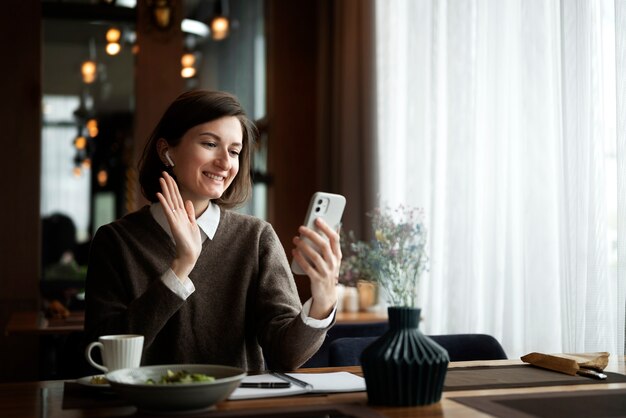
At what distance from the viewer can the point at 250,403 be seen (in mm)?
1485

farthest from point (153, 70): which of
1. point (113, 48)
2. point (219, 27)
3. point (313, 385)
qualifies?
point (313, 385)

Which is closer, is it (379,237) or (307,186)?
(379,237)

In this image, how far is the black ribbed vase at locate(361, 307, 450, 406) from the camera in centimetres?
143

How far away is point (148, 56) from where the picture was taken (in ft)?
19.1

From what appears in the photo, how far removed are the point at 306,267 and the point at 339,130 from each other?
3.84m

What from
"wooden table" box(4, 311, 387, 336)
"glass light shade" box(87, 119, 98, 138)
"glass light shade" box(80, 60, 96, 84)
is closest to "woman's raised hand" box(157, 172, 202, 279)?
"wooden table" box(4, 311, 387, 336)

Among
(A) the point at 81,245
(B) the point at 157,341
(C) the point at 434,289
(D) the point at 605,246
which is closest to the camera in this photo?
(B) the point at 157,341

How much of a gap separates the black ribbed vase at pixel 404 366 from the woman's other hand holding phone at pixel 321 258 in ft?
0.70

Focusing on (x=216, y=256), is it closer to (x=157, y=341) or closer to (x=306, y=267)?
(x=157, y=341)

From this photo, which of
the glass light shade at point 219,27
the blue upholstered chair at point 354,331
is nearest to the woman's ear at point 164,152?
the blue upholstered chair at point 354,331

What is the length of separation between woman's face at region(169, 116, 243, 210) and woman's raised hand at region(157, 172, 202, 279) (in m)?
0.22

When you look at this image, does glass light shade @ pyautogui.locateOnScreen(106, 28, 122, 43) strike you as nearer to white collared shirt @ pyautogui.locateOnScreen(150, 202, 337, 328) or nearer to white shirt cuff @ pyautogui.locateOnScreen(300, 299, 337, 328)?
white collared shirt @ pyautogui.locateOnScreen(150, 202, 337, 328)

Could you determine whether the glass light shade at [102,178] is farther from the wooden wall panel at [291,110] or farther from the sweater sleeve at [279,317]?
the sweater sleeve at [279,317]

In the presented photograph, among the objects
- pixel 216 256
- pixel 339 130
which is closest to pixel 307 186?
pixel 339 130
